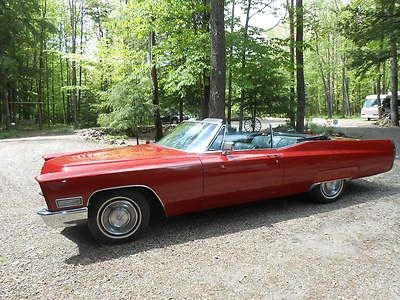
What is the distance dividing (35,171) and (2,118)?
1912 centimetres

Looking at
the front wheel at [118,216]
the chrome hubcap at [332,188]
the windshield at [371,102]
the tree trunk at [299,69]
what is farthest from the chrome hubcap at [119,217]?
the windshield at [371,102]

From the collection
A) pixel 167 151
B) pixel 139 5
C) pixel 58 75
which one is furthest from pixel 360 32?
pixel 58 75

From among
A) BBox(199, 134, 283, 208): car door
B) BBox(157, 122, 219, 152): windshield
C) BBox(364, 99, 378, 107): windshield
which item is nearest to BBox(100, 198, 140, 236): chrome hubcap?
BBox(199, 134, 283, 208): car door

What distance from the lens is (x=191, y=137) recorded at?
14.4ft

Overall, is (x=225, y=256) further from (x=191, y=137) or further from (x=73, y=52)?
(x=73, y=52)

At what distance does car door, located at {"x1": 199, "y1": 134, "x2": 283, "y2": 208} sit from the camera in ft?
12.7

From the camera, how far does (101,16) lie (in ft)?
92.1

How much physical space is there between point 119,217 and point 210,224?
1.20 m

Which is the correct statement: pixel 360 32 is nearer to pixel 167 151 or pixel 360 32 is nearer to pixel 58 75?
pixel 167 151

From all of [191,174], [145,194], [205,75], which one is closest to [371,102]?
[205,75]

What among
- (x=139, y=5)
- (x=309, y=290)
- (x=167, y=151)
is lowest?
(x=309, y=290)

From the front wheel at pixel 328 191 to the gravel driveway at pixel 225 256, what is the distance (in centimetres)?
13

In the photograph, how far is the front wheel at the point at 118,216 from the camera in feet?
11.3

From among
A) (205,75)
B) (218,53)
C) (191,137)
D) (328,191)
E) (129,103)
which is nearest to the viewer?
(191,137)
